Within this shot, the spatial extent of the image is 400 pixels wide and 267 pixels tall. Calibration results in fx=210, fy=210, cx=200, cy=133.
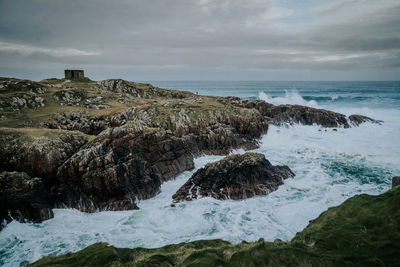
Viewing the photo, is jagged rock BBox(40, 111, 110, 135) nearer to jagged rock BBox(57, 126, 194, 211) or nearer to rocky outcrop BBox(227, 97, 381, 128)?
jagged rock BBox(57, 126, 194, 211)

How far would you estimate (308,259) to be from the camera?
354 inches

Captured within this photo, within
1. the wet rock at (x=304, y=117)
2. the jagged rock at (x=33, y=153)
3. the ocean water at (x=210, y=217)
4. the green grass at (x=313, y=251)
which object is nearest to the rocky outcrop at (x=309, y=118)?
the wet rock at (x=304, y=117)

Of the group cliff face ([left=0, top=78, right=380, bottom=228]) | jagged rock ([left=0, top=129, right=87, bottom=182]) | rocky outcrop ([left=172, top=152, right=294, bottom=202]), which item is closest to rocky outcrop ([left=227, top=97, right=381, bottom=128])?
cliff face ([left=0, top=78, right=380, bottom=228])

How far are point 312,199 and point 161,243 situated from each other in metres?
17.2

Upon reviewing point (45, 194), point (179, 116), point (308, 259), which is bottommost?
point (45, 194)

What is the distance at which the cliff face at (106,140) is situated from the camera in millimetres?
23672

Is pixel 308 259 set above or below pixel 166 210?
above

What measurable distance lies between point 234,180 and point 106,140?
63.4 ft

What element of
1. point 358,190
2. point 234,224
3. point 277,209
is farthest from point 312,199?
point 234,224

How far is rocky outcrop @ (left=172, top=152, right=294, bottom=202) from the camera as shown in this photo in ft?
81.0

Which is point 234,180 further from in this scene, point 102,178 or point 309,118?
point 309,118

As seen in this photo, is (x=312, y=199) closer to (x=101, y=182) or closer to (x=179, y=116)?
(x=101, y=182)

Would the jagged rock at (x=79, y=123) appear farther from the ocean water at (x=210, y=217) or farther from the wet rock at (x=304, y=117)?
the wet rock at (x=304, y=117)

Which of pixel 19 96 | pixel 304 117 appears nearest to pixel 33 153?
pixel 19 96
